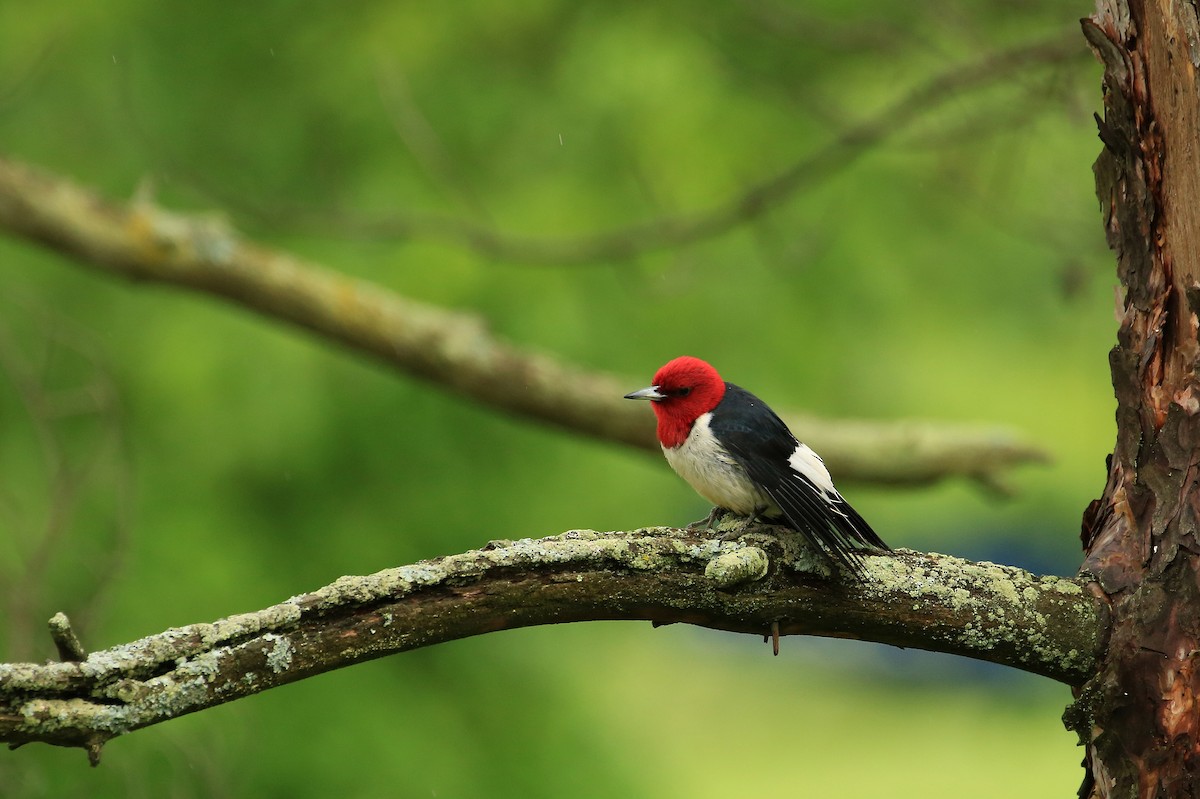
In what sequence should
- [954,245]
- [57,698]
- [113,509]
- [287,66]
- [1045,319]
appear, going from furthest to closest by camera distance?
[1045,319] < [954,245] < [287,66] < [113,509] < [57,698]

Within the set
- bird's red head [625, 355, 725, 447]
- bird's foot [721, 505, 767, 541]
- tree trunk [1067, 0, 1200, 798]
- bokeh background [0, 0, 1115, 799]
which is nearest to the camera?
tree trunk [1067, 0, 1200, 798]

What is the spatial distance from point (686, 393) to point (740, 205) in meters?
2.16

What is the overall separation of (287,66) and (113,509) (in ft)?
8.46

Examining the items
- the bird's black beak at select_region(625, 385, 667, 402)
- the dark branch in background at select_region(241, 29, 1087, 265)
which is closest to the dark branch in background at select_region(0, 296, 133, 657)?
the dark branch in background at select_region(241, 29, 1087, 265)

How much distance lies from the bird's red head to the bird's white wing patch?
28 cm

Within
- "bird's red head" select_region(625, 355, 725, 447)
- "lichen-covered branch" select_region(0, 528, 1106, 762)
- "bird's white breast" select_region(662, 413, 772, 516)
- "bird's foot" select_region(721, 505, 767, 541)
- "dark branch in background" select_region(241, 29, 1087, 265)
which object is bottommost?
"lichen-covered branch" select_region(0, 528, 1106, 762)

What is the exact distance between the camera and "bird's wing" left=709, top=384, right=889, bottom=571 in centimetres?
247

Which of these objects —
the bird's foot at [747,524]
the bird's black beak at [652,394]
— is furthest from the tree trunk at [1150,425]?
the bird's black beak at [652,394]

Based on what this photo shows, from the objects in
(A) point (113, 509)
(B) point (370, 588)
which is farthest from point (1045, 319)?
(B) point (370, 588)

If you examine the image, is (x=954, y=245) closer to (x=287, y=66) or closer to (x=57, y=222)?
(x=287, y=66)

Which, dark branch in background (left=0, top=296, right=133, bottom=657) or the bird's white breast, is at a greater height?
dark branch in background (left=0, top=296, right=133, bottom=657)

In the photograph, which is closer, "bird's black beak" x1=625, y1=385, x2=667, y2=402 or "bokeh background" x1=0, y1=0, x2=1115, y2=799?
"bird's black beak" x1=625, y1=385, x2=667, y2=402

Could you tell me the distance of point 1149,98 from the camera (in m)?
2.46

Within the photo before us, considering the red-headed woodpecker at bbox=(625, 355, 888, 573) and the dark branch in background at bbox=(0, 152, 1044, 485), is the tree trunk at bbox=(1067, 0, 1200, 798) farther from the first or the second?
the dark branch in background at bbox=(0, 152, 1044, 485)
